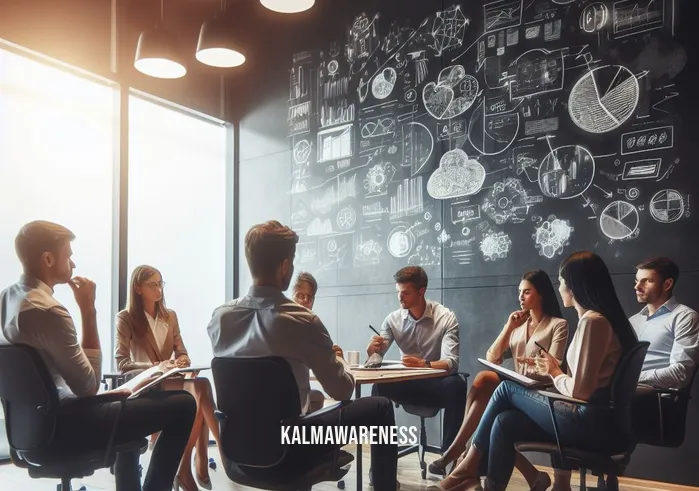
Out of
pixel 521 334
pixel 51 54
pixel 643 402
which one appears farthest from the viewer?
pixel 51 54

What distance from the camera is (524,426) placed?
278cm

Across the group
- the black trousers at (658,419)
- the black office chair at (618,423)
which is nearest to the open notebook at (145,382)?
the black office chair at (618,423)

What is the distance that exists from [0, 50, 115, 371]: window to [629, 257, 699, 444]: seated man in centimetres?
407

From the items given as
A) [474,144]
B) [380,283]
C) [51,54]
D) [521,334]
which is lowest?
[521,334]

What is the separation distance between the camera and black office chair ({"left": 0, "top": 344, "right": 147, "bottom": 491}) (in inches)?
92.8

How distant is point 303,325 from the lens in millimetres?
2248

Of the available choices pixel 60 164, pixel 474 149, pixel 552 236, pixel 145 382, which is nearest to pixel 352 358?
pixel 145 382

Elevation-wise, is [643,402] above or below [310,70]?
below

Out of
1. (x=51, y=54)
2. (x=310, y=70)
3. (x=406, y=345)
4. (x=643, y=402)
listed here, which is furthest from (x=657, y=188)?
(x=51, y=54)

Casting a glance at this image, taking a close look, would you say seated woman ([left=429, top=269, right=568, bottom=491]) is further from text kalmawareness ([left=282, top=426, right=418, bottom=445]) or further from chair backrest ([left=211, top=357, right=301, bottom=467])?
chair backrest ([left=211, top=357, right=301, bottom=467])

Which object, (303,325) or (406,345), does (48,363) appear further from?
(406,345)

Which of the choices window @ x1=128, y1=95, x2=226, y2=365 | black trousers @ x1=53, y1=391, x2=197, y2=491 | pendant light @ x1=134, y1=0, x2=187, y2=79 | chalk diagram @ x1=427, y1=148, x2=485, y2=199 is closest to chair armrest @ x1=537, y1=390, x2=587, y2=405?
black trousers @ x1=53, y1=391, x2=197, y2=491

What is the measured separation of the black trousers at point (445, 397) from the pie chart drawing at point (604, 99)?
6.63 ft

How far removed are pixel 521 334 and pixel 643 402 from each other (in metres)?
0.96
